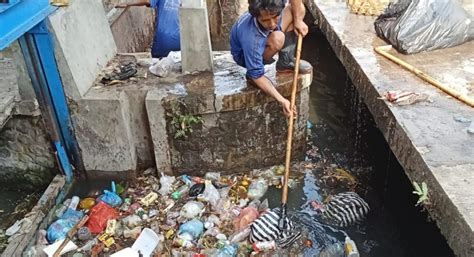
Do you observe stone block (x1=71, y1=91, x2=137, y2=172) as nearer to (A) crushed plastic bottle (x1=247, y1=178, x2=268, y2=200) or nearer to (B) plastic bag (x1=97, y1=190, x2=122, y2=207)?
(B) plastic bag (x1=97, y1=190, x2=122, y2=207)

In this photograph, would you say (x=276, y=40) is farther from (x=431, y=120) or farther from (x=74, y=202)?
(x=74, y=202)

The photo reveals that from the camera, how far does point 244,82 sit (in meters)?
4.65

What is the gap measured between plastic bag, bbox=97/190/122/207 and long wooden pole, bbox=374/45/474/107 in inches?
127

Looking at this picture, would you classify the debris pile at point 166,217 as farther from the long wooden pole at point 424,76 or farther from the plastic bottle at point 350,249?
the long wooden pole at point 424,76

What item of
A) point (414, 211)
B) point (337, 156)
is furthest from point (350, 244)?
point (337, 156)

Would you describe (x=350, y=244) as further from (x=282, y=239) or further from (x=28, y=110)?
(x=28, y=110)

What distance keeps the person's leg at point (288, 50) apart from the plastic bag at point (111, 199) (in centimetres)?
211

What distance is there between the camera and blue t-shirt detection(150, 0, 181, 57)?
5309 millimetres

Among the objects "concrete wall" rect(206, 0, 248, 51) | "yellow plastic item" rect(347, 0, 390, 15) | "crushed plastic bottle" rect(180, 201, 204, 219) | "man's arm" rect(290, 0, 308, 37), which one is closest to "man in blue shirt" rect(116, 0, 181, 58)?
"man's arm" rect(290, 0, 308, 37)

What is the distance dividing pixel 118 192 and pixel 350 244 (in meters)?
2.37

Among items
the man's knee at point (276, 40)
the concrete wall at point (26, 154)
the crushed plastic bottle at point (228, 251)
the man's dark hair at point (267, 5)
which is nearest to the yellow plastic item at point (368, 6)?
the man's knee at point (276, 40)

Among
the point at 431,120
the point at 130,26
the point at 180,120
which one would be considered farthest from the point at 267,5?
the point at 130,26

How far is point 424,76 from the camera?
4.50 m

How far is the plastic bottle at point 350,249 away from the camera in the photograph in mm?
3840
